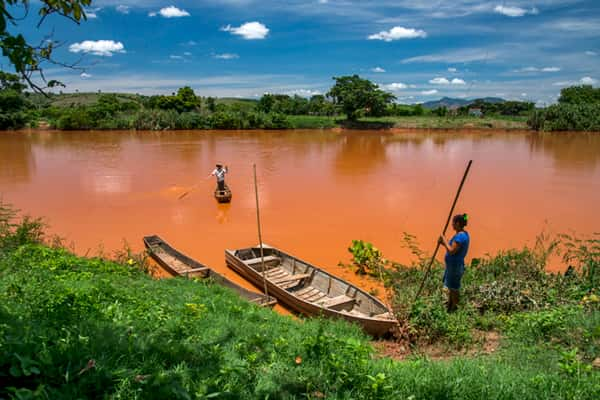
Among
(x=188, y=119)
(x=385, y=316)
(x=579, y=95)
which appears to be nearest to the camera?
(x=385, y=316)

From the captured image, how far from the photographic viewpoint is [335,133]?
44.4m

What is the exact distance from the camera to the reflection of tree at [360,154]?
22781 millimetres

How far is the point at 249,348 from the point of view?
3.32 meters

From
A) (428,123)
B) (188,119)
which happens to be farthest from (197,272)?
(428,123)

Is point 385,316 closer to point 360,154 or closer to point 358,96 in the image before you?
point 360,154

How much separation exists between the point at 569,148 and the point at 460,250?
1211 inches

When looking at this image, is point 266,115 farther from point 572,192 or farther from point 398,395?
point 398,395

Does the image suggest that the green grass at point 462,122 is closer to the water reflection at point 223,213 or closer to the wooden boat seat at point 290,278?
the water reflection at point 223,213

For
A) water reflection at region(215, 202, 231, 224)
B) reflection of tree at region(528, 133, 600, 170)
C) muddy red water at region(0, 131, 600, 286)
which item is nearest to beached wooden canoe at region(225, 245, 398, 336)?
muddy red water at region(0, 131, 600, 286)

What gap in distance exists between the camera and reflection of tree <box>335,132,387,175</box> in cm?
2278

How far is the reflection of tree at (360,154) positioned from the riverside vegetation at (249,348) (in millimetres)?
16068

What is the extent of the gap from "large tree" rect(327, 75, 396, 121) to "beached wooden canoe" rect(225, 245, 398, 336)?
38.5m

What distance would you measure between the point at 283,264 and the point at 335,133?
37.4 m

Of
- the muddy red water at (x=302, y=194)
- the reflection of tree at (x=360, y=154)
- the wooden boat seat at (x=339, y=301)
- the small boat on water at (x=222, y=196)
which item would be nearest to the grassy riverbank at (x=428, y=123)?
the reflection of tree at (x=360, y=154)
